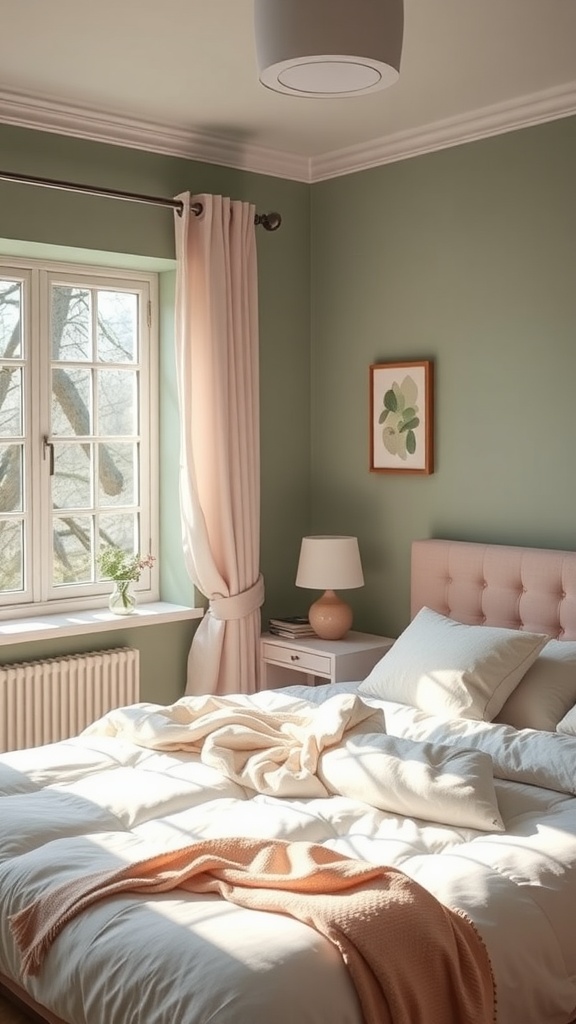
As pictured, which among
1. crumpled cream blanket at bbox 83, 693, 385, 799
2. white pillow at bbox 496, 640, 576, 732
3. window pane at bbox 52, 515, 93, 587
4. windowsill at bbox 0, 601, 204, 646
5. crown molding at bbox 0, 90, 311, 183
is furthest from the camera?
window pane at bbox 52, 515, 93, 587

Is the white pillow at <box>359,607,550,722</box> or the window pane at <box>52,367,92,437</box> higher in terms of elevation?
the window pane at <box>52,367,92,437</box>

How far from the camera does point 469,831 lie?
2.94 meters

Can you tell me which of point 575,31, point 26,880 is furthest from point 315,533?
point 26,880

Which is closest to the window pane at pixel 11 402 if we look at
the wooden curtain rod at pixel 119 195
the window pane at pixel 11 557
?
the window pane at pixel 11 557

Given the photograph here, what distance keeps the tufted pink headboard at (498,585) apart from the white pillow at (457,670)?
33cm

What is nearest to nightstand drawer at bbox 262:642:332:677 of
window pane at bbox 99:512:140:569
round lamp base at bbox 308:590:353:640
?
round lamp base at bbox 308:590:353:640

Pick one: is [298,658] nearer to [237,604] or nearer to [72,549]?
[237,604]

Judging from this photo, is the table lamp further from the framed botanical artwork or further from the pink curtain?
the framed botanical artwork

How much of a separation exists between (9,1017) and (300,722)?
51.9 inches

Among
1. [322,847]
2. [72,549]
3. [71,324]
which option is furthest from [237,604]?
[322,847]

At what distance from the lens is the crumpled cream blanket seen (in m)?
3.24

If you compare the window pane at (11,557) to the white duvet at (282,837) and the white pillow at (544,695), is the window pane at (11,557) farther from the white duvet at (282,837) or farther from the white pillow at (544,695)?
the white pillow at (544,695)

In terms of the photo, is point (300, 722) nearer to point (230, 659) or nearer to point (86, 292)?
point (230, 659)

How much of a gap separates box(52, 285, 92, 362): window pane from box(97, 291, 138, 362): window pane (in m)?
0.06
